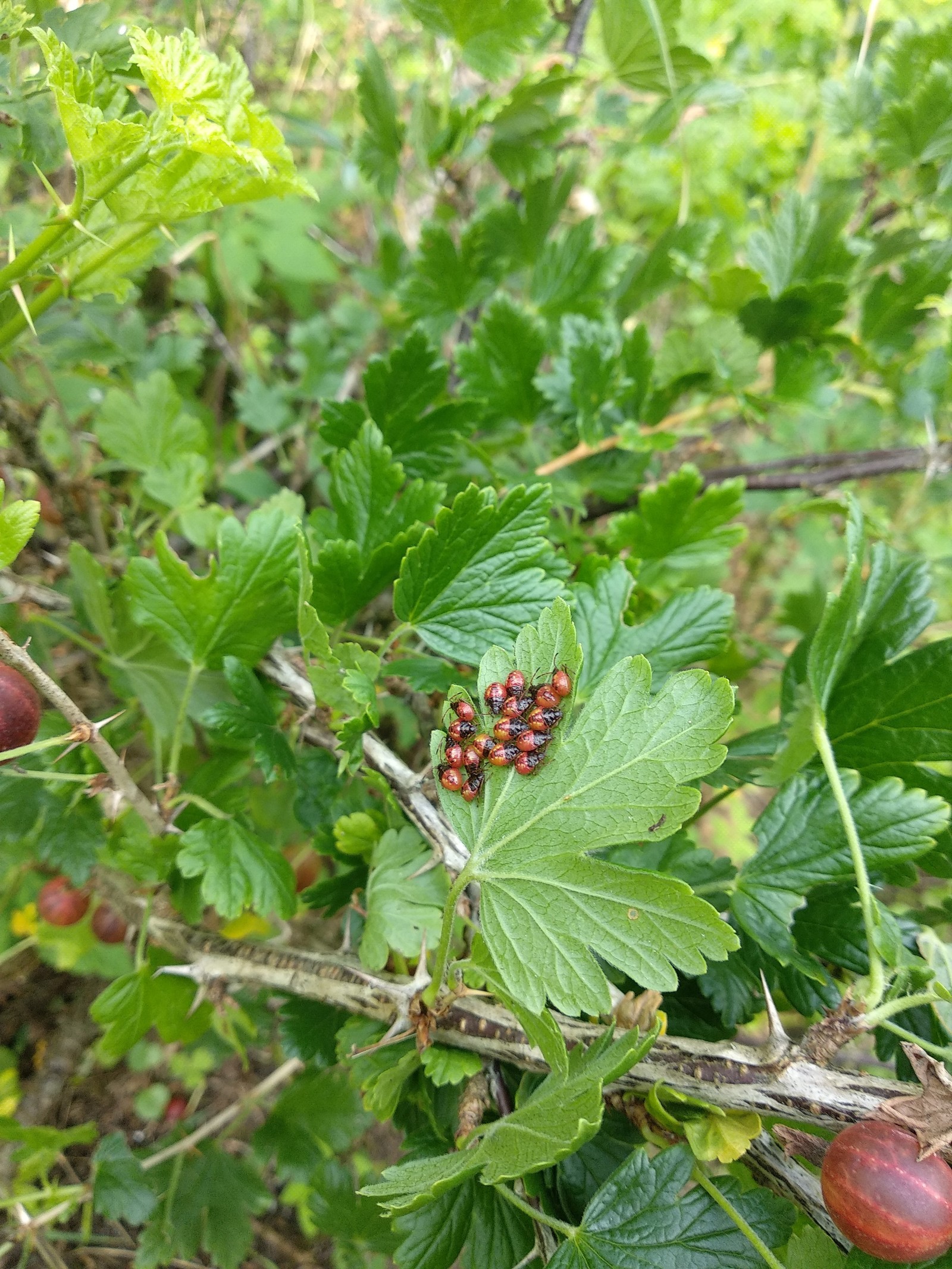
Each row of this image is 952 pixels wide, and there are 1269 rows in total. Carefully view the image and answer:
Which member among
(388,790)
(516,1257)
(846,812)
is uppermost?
(388,790)

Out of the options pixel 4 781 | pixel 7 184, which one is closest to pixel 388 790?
pixel 4 781

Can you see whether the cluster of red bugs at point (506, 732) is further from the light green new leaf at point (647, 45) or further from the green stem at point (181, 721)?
the light green new leaf at point (647, 45)

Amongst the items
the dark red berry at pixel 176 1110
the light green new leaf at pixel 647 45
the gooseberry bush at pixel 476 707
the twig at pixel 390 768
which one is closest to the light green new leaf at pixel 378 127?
the gooseberry bush at pixel 476 707

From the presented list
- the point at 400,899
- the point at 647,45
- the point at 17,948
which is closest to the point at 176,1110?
the point at 17,948

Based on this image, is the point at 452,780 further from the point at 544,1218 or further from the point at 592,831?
the point at 544,1218

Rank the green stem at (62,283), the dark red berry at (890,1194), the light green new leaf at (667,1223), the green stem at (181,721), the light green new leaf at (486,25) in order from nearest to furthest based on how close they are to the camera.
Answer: the dark red berry at (890,1194) < the light green new leaf at (667,1223) < the green stem at (62,283) < the green stem at (181,721) < the light green new leaf at (486,25)

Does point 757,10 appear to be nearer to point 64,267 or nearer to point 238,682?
point 64,267

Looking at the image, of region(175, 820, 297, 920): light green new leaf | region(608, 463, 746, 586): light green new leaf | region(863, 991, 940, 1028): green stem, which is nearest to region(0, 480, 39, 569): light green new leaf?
region(175, 820, 297, 920): light green new leaf
